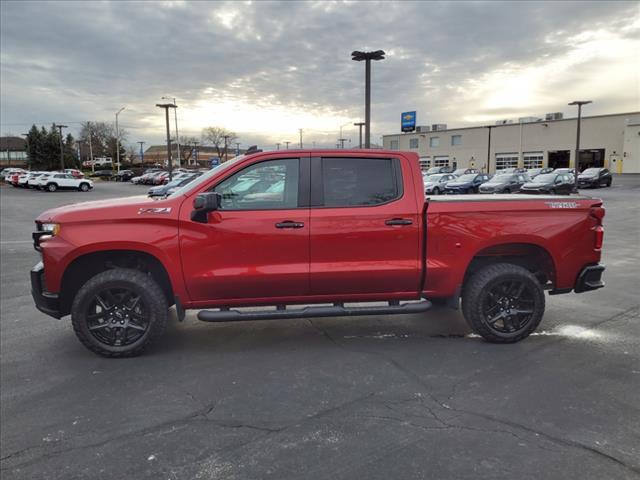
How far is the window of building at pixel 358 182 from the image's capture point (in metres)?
4.73

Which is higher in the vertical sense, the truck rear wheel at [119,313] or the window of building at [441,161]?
the window of building at [441,161]

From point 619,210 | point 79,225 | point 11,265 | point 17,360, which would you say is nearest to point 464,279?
point 79,225

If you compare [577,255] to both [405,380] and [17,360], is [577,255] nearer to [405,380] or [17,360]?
[405,380]

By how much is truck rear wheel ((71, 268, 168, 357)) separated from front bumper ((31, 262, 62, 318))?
215mm

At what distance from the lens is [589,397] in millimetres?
3750

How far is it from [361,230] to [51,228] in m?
2.89

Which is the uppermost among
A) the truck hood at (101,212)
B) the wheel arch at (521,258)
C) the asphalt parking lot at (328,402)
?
the truck hood at (101,212)

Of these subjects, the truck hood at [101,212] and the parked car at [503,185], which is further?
the parked car at [503,185]

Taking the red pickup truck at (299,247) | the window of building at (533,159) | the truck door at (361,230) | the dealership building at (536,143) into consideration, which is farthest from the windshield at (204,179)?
the window of building at (533,159)

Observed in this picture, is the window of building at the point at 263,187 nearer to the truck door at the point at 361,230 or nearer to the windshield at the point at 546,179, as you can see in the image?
the truck door at the point at 361,230

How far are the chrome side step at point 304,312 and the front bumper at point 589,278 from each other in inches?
65.0

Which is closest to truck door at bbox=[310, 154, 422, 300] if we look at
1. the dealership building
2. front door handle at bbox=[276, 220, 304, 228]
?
front door handle at bbox=[276, 220, 304, 228]

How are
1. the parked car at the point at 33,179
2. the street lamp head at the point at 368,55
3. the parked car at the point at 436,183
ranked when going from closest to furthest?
the street lamp head at the point at 368,55
the parked car at the point at 436,183
the parked car at the point at 33,179

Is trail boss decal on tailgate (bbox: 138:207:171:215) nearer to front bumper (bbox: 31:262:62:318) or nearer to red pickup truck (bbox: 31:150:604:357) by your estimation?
red pickup truck (bbox: 31:150:604:357)
